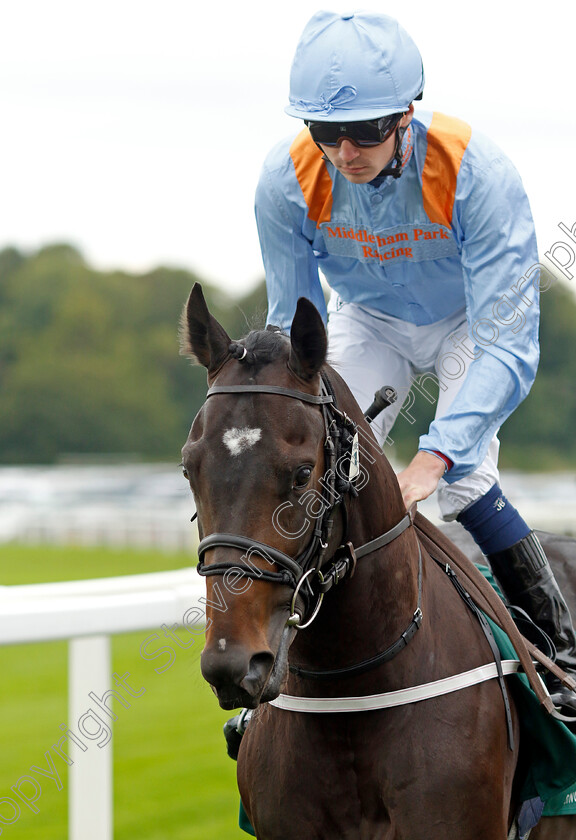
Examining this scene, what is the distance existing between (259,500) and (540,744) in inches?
47.0

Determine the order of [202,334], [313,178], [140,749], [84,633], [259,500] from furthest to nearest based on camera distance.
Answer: [140,749] < [84,633] < [313,178] < [202,334] < [259,500]

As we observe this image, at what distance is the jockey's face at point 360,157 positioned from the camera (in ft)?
9.15

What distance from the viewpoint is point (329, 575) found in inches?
93.1

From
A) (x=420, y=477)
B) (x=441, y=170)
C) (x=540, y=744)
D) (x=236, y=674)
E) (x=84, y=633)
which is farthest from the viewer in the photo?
(x=84, y=633)

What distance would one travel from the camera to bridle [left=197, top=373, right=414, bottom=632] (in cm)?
214

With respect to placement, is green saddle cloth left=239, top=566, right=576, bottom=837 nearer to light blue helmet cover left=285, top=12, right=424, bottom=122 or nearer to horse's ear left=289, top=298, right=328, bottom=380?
horse's ear left=289, top=298, right=328, bottom=380

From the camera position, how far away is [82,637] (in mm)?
3723

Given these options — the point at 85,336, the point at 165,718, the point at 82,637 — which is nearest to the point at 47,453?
the point at 85,336

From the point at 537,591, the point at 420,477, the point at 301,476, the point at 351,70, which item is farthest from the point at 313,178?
the point at 537,591

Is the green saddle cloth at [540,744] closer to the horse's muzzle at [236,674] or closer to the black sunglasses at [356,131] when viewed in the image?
the horse's muzzle at [236,674]

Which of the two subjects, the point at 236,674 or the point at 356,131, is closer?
the point at 236,674

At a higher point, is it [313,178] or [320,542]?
[313,178]

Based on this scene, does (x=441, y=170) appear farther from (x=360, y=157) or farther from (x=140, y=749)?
(x=140, y=749)

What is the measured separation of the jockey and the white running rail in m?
1.09
